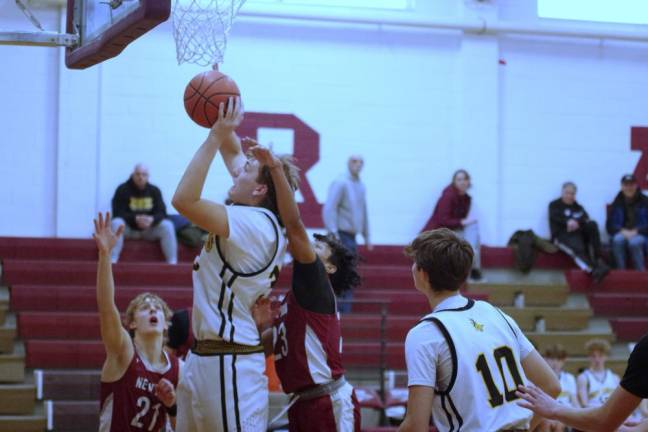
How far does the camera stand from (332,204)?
12.0m

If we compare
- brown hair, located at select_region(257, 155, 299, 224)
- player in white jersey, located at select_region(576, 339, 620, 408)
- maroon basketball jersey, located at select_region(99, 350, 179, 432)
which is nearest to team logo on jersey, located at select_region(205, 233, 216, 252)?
brown hair, located at select_region(257, 155, 299, 224)

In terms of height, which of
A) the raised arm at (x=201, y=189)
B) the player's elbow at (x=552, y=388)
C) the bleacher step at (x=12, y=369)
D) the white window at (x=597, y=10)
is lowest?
the bleacher step at (x=12, y=369)

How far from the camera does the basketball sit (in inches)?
183

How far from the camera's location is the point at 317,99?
518 inches

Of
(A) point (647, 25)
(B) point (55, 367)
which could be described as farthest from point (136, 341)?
(A) point (647, 25)

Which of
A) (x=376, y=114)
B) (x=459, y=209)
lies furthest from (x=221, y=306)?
(x=376, y=114)

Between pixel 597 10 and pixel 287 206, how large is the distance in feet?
35.4

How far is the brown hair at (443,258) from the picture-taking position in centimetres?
384

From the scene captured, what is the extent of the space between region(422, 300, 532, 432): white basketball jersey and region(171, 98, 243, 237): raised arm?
108 centimetres

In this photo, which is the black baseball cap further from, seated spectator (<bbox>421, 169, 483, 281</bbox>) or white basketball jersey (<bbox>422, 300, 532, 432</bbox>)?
white basketball jersey (<bbox>422, 300, 532, 432</bbox>)

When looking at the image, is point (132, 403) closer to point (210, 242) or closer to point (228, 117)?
point (210, 242)

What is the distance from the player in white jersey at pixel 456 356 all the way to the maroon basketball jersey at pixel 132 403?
6.51 ft

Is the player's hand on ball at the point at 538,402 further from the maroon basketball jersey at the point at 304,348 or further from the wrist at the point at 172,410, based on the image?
the wrist at the point at 172,410

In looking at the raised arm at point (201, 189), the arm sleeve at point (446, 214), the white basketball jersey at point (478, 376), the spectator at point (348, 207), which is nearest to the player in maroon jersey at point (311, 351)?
the raised arm at point (201, 189)
